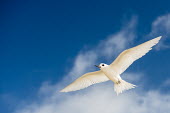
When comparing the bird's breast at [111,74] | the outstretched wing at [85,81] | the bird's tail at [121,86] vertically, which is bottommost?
the bird's tail at [121,86]

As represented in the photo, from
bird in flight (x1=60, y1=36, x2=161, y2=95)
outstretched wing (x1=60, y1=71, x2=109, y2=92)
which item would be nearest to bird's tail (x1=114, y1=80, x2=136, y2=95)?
bird in flight (x1=60, y1=36, x2=161, y2=95)

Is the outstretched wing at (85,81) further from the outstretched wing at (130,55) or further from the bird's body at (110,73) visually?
the outstretched wing at (130,55)

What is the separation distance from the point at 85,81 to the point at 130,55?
411 cm

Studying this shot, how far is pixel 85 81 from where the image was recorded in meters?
27.2

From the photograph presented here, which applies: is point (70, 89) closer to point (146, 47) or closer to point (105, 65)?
point (105, 65)

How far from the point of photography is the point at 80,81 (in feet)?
89.0

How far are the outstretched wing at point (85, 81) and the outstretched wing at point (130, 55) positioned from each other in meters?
1.54

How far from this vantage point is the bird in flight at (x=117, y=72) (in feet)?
80.4

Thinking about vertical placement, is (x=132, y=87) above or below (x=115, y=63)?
below

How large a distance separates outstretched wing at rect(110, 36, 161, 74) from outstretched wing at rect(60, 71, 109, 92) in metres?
1.54

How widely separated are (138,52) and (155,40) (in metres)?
1.46

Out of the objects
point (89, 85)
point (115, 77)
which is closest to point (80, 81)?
point (89, 85)

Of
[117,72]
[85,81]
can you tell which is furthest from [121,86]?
[85,81]

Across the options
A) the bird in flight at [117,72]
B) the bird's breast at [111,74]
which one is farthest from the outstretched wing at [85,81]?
the bird's breast at [111,74]
